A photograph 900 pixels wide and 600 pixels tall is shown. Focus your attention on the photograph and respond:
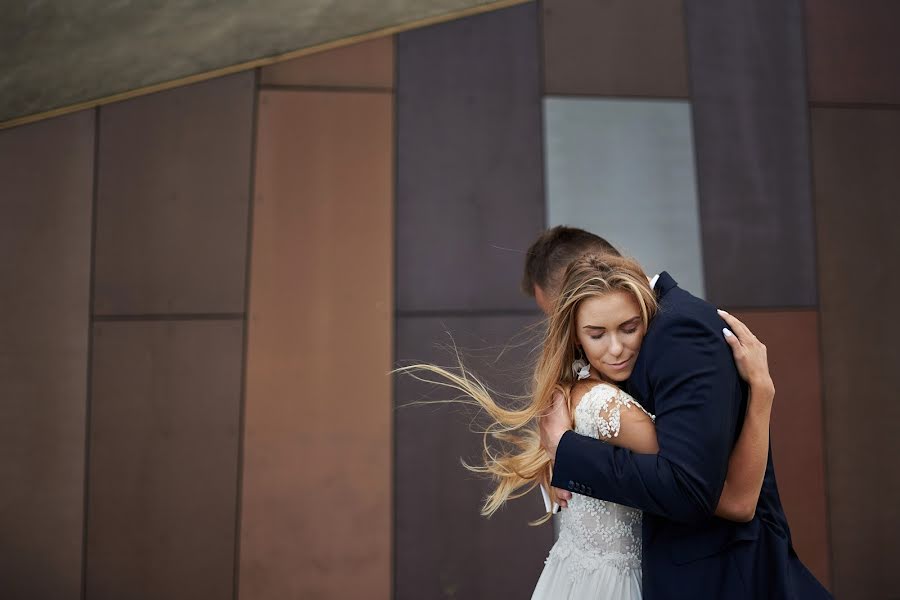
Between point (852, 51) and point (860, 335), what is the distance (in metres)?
1.34

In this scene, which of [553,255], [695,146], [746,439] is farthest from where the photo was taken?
[695,146]

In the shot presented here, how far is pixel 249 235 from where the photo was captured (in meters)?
2.99

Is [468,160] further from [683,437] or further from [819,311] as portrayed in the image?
[683,437]

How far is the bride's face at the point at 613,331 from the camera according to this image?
1.26 metres

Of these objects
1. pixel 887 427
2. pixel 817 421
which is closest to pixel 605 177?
pixel 817 421

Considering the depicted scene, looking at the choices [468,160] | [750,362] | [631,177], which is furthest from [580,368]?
[631,177]

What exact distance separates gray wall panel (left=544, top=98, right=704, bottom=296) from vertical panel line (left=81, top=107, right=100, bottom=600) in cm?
196

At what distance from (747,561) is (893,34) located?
319cm

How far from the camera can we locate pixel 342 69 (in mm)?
3072

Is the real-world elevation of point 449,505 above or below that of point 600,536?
below

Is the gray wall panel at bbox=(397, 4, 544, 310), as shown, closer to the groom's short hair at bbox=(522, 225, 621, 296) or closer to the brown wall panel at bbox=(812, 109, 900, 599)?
the groom's short hair at bbox=(522, 225, 621, 296)

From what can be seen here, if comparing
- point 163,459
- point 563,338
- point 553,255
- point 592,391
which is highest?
point 553,255

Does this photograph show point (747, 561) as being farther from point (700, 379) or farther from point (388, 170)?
point (388, 170)

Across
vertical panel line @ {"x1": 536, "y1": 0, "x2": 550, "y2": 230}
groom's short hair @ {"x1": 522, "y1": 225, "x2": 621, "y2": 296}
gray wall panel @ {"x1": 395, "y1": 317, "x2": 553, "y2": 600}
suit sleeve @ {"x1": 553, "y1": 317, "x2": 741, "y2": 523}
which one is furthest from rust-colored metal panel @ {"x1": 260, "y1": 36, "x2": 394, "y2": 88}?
suit sleeve @ {"x1": 553, "y1": 317, "x2": 741, "y2": 523}
